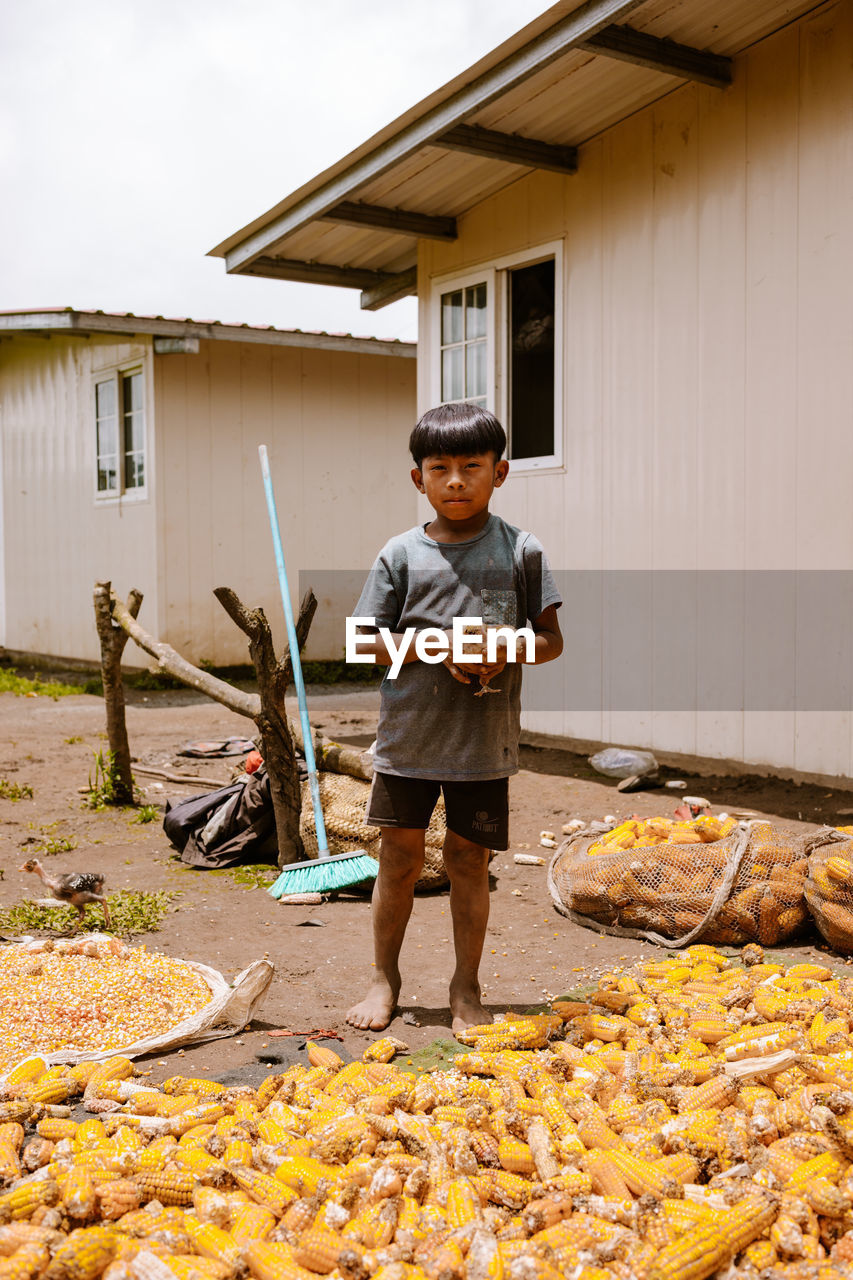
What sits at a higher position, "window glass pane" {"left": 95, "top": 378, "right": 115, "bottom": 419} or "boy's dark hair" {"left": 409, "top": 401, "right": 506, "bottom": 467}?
"window glass pane" {"left": 95, "top": 378, "right": 115, "bottom": 419}

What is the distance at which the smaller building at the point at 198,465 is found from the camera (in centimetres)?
1301

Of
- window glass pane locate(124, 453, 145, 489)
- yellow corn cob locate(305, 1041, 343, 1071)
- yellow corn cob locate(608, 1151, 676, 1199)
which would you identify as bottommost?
yellow corn cob locate(305, 1041, 343, 1071)

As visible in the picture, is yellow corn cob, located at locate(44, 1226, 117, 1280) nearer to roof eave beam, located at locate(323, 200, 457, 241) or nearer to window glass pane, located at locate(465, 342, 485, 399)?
window glass pane, located at locate(465, 342, 485, 399)

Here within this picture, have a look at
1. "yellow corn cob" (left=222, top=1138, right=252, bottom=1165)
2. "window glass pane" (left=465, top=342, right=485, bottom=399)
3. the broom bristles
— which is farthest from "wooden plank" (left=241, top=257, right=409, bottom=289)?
"yellow corn cob" (left=222, top=1138, right=252, bottom=1165)

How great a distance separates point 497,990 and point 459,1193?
1.55 m

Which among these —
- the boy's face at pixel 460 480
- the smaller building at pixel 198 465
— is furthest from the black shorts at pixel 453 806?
the smaller building at pixel 198 465

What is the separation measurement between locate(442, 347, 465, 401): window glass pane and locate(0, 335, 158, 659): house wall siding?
5.50 m

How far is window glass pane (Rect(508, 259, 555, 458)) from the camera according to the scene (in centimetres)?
795

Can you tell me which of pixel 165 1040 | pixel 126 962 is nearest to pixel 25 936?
pixel 126 962

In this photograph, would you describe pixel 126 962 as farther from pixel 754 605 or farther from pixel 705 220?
pixel 705 220

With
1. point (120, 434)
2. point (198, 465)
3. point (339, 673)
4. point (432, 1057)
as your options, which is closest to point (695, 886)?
point (432, 1057)

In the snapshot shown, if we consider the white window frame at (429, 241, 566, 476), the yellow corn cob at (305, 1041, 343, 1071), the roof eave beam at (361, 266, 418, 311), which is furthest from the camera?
the roof eave beam at (361, 266, 418, 311)

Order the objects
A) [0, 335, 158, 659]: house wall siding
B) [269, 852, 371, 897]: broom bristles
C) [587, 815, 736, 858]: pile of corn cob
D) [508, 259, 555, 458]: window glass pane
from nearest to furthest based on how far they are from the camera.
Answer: [587, 815, 736, 858]: pile of corn cob < [269, 852, 371, 897]: broom bristles < [508, 259, 555, 458]: window glass pane < [0, 335, 158, 659]: house wall siding

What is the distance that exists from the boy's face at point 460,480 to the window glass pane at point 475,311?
18.4 feet
